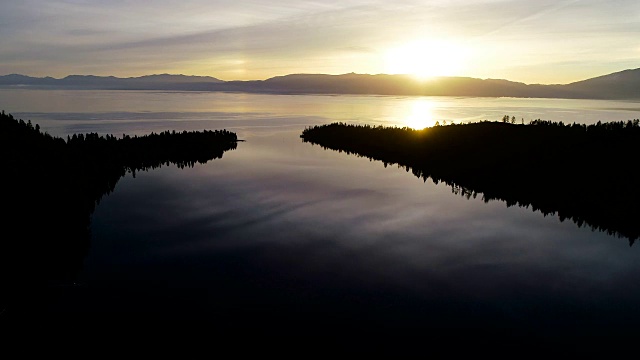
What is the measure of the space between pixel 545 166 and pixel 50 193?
48.4 meters

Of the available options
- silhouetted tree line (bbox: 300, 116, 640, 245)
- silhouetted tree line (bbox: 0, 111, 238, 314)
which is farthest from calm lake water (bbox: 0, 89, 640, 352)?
silhouetted tree line (bbox: 300, 116, 640, 245)

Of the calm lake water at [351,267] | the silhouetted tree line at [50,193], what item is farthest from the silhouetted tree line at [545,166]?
the silhouetted tree line at [50,193]

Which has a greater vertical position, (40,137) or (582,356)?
(40,137)

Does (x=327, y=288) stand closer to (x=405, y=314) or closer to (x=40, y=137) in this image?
(x=405, y=314)

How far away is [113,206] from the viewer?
1497 inches

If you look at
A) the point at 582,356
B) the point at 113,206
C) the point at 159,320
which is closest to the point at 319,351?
the point at 159,320

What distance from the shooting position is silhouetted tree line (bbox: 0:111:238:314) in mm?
23391

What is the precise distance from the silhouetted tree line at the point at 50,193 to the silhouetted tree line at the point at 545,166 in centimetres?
3532

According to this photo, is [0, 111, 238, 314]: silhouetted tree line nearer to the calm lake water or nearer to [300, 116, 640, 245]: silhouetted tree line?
the calm lake water

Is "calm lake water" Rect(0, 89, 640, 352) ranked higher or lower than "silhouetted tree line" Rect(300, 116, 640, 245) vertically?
lower

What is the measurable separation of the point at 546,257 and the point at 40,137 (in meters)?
56.7

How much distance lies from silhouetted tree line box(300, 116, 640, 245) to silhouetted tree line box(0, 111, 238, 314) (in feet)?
116

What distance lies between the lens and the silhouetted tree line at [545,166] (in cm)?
3584

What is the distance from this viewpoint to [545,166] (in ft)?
151
